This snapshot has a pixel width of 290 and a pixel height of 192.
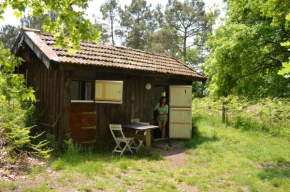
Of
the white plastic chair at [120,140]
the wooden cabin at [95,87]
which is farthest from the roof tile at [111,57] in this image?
the white plastic chair at [120,140]

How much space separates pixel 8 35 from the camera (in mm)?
35500

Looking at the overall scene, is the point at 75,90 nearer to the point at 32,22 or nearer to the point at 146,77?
the point at 146,77

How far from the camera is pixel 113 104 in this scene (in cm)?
885

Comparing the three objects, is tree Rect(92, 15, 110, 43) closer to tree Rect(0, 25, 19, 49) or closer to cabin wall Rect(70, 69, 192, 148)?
tree Rect(0, 25, 19, 49)

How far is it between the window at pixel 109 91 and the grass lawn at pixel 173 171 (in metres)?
1.77

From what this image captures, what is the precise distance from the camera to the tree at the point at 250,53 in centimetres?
1350

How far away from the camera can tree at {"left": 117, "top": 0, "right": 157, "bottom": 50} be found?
1199 inches

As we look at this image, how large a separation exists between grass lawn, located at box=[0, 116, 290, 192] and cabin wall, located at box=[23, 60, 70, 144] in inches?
44.8

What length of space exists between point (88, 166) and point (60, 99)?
8.25ft

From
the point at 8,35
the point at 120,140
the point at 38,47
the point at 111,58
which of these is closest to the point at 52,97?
the point at 38,47

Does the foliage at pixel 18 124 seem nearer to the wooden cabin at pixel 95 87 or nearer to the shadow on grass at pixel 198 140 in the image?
the wooden cabin at pixel 95 87

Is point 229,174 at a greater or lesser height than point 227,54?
lesser

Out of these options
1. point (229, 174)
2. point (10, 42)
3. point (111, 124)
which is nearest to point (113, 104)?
point (111, 124)

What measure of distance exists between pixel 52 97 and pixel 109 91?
187 cm
